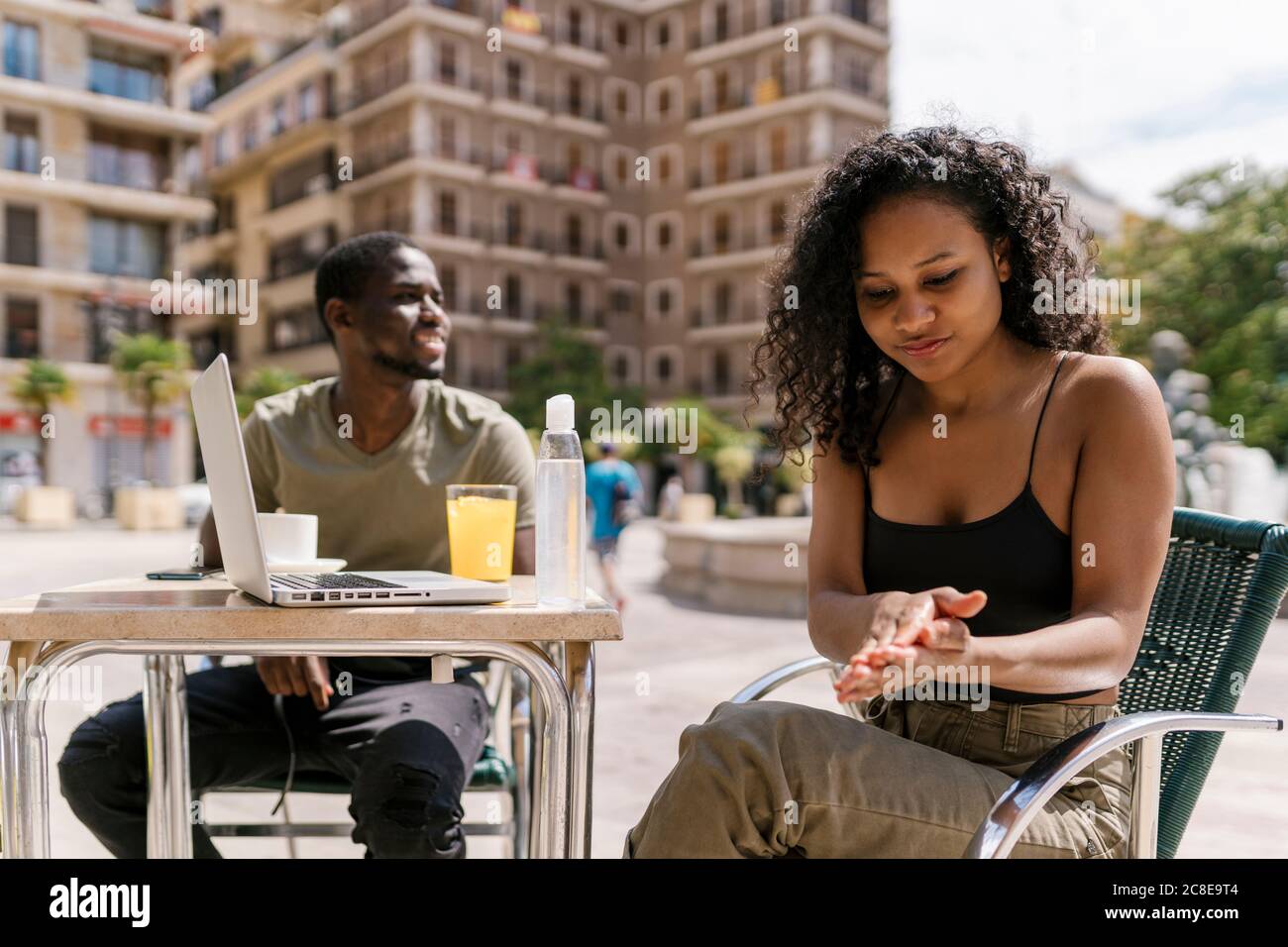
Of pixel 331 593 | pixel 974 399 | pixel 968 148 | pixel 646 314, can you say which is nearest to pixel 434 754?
pixel 331 593

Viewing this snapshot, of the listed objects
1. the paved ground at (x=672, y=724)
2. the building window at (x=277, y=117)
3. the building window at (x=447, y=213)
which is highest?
the building window at (x=277, y=117)

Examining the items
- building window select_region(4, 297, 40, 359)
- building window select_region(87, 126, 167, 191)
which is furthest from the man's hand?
building window select_region(87, 126, 167, 191)

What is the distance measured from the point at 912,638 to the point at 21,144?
35024 millimetres

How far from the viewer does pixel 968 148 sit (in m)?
1.72

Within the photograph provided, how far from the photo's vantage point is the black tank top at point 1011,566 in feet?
5.31

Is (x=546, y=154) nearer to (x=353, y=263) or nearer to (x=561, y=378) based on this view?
(x=561, y=378)

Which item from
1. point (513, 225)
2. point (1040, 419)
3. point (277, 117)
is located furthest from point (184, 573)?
point (277, 117)

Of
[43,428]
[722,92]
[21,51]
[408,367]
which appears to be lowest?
[408,367]

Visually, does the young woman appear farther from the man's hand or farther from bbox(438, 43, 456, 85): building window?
bbox(438, 43, 456, 85): building window

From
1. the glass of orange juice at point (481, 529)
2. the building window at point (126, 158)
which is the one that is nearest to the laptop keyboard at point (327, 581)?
the glass of orange juice at point (481, 529)

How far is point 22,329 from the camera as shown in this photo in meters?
30.6

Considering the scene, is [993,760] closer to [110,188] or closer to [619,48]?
[110,188]

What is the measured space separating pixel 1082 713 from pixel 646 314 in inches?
1581

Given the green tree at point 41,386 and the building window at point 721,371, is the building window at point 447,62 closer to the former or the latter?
the building window at point 721,371
